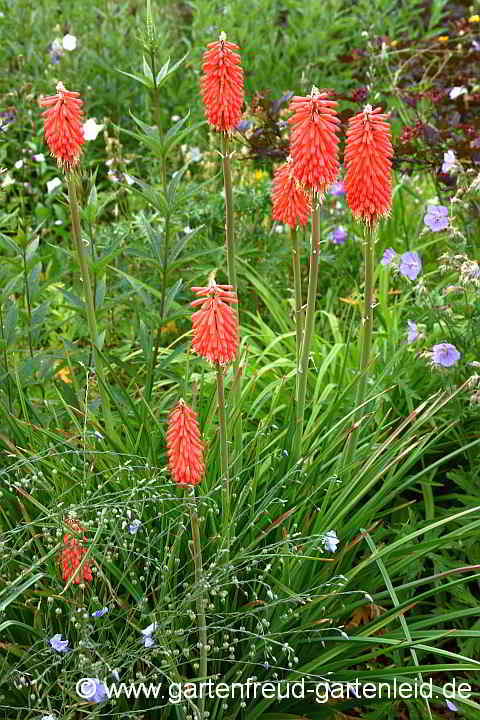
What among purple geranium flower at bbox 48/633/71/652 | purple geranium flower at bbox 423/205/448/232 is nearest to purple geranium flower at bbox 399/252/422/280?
purple geranium flower at bbox 423/205/448/232

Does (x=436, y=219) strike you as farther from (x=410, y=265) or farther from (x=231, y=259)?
(x=231, y=259)

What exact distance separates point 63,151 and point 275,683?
170 cm

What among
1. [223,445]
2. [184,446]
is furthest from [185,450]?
[223,445]

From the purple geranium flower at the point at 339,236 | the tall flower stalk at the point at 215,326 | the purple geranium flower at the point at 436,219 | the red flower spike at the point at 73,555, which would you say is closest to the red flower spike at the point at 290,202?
the tall flower stalk at the point at 215,326

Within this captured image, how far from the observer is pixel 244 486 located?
2877 mm

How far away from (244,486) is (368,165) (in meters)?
1.08

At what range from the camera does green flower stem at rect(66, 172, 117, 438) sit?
106 inches

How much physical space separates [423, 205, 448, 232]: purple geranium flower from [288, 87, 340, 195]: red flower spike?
5.09ft

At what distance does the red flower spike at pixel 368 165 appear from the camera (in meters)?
2.54

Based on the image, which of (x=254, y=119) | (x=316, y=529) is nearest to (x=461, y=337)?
(x=316, y=529)

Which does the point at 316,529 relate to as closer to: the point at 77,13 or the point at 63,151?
the point at 63,151

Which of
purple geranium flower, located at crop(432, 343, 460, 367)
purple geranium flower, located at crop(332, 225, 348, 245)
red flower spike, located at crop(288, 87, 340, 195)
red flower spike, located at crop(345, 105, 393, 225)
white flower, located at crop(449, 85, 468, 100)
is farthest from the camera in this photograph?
purple geranium flower, located at crop(332, 225, 348, 245)

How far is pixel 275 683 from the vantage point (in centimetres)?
264

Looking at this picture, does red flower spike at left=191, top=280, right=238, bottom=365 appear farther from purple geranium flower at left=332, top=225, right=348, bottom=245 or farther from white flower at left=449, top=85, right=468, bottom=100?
white flower at left=449, top=85, right=468, bottom=100
